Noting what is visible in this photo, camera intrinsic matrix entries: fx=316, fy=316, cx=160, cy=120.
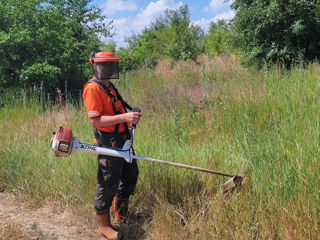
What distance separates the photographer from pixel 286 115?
4.12 metres

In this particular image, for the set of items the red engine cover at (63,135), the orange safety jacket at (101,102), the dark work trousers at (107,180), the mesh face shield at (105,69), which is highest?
the mesh face shield at (105,69)

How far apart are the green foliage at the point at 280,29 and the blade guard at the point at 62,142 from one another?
6339 mm

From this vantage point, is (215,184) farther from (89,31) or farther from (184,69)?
(89,31)

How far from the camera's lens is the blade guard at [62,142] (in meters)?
2.82

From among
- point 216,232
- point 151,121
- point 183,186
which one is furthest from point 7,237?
point 151,121

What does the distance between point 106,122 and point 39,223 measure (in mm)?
1666

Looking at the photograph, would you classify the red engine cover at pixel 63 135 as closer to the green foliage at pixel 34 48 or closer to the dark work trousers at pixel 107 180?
the dark work trousers at pixel 107 180

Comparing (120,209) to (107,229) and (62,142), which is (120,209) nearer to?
(107,229)

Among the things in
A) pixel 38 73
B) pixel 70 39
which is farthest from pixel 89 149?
pixel 70 39

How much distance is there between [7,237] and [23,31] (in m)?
7.20

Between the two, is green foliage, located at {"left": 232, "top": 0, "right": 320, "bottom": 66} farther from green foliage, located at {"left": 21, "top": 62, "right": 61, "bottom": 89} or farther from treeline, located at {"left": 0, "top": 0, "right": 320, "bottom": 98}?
green foliage, located at {"left": 21, "top": 62, "right": 61, "bottom": 89}

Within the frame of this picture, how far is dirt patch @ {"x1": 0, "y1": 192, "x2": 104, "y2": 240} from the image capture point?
11.0 feet

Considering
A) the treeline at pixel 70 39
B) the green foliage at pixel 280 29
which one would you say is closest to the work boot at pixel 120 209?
the treeline at pixel 70 39

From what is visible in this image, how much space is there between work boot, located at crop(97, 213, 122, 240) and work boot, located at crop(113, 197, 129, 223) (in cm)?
24
